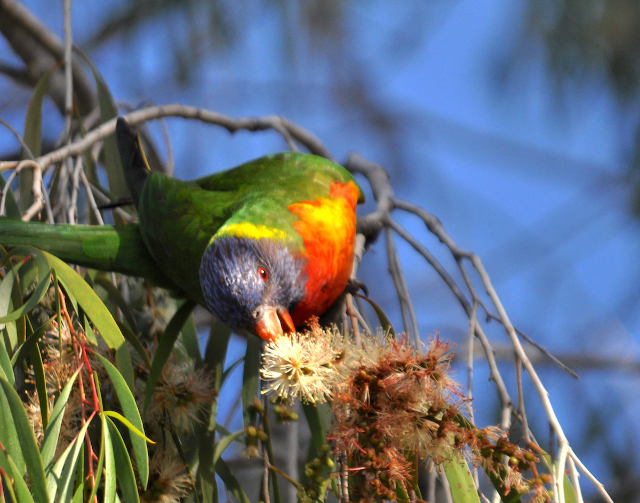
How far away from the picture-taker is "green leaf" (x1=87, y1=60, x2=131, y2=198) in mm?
2082

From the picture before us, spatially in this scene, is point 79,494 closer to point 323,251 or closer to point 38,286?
point 38,286

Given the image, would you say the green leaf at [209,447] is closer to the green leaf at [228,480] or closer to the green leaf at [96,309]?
the green leaf at [228,480]

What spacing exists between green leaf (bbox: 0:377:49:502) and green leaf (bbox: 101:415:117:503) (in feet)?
0.33

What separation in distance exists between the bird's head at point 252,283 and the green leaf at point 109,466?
1.44 feet

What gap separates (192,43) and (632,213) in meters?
2.42

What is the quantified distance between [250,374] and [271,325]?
0.27 meters

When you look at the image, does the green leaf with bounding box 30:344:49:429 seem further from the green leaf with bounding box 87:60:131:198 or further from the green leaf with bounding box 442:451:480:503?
→ the green leaf with bounding box 87:60:131:198

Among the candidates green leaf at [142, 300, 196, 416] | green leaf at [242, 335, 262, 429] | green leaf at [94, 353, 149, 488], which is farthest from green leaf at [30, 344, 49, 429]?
green leaf at [242, 335, 262, 429]

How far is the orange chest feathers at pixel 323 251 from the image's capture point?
1.47 meters

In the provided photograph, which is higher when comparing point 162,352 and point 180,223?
point 180,223

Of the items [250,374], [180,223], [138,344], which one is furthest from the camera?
[180,223]

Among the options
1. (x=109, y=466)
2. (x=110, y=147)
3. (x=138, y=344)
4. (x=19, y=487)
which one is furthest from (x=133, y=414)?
(x=110, y=147)

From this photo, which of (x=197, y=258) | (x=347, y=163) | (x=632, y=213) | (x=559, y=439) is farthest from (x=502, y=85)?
(x=559, y=439)

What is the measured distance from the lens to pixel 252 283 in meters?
1.37
